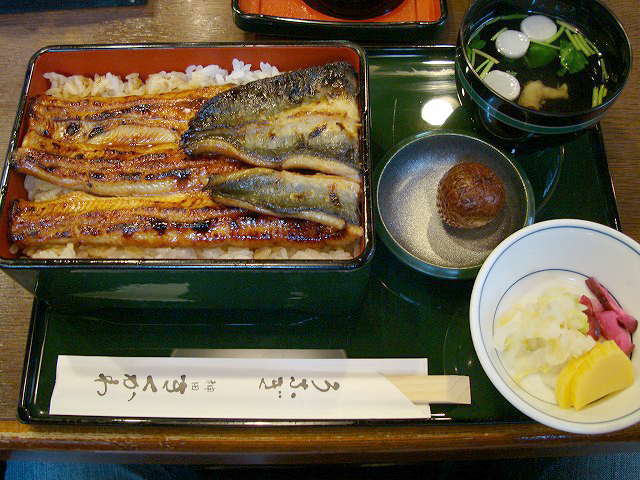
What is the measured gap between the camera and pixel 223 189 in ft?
5.21

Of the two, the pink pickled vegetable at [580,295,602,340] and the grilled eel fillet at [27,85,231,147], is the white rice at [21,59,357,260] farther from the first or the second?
the pink pickled vegetable at [580,295,602,340]

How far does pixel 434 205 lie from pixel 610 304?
1.94 feet

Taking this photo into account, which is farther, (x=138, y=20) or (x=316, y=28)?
(x=138, y=20)

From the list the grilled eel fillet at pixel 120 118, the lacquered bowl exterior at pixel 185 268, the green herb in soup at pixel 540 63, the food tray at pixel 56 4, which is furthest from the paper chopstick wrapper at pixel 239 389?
the food tray at pixel 56 4

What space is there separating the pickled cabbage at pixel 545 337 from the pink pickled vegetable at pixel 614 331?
0.06 metres

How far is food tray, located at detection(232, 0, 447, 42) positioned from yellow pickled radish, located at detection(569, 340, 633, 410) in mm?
1242

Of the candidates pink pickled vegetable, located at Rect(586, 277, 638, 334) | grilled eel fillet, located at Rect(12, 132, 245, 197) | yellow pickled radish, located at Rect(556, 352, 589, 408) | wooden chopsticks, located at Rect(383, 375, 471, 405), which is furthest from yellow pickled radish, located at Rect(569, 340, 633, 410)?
grilled eel fillet, located at Rect(12, 132, 245, 197)

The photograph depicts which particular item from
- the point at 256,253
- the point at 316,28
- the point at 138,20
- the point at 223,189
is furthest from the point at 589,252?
the point at 138,20

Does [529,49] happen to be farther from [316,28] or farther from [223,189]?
[223,189]

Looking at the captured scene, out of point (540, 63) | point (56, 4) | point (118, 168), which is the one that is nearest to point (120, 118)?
point (118, 168)

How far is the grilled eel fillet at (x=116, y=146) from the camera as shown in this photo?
167cm

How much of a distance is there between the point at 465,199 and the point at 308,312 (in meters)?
0.57

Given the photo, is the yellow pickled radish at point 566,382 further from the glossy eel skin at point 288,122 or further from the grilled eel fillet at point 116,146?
the grilled eel fillet at point 116,146

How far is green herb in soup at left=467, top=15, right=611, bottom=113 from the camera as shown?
1805mm
